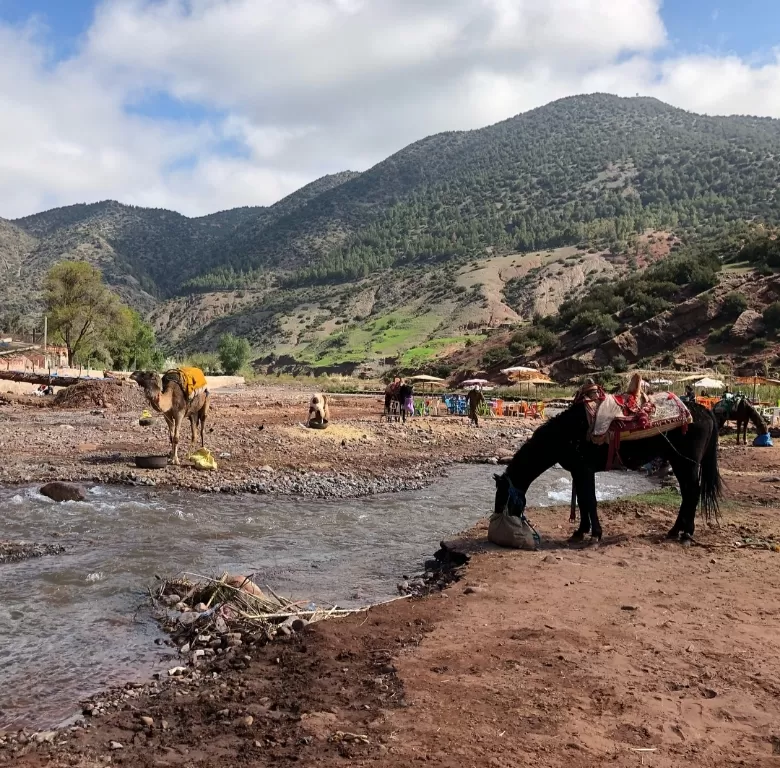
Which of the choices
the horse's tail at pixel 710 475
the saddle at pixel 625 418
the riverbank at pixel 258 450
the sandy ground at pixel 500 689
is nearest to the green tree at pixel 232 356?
the riverbank at pixel 258 450

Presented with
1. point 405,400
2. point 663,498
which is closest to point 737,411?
point 663,498

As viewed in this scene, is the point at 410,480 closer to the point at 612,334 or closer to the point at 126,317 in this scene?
the point at 612,334

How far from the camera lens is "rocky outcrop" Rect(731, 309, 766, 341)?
4741 centimetres

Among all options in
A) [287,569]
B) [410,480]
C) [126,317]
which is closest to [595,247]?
[126,317]

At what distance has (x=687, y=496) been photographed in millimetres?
8992

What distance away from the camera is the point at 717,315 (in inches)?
2014

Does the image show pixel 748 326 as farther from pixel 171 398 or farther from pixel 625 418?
pixel 625 418

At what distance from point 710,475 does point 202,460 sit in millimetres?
9596

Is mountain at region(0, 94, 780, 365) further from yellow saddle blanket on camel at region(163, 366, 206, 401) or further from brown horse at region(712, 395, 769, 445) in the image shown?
yellow saddle blanket on camel at region(163, 366, 206, 401)

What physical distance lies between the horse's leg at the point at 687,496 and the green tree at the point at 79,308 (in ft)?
176

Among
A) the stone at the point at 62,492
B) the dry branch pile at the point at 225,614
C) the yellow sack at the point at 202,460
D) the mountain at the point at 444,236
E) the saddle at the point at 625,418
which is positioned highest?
the mountain at the point at 444,236

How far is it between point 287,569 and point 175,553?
154 centimetres

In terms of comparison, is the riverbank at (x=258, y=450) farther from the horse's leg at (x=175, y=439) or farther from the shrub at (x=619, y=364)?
the shrub at (x=619, y=364)

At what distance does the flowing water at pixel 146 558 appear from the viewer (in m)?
5.59
